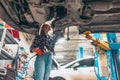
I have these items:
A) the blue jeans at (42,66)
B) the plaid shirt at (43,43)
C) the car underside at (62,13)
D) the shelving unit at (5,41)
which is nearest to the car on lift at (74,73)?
the shelving unit at (5,41)

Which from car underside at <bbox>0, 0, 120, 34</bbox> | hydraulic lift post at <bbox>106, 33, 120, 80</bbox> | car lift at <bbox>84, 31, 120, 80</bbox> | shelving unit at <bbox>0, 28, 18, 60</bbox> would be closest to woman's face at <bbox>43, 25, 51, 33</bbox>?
car underside at <bbox>0, 0, 120, 34</bbox>

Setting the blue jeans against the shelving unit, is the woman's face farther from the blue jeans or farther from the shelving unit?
the shelving unit

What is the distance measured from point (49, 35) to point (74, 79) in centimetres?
352

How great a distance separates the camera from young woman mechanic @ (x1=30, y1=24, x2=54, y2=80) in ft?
7.18

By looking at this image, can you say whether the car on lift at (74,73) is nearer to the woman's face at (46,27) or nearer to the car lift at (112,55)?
the car lift at (112,55)

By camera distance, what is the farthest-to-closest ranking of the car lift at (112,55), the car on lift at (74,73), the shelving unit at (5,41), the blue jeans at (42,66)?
the car on lift at (74,73) → the shelving unit at (5,41) → the car lift at (112,55) → the blue jeans at (42,66)

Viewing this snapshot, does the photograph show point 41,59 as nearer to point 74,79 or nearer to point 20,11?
point 20,11

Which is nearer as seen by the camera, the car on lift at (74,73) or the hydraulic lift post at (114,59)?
the hydraulic lift post at (114,59)

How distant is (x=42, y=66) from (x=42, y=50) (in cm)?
18

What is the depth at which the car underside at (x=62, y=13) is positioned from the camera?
7.30 ft

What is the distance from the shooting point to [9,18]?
2.50 metres

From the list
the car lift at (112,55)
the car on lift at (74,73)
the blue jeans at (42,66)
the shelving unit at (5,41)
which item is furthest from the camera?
the car on lift at (74,73)

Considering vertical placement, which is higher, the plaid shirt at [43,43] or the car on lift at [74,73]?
the plaid shirt at [43,43]

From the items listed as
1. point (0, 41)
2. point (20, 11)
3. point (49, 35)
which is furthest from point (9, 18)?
point (0, 41)
